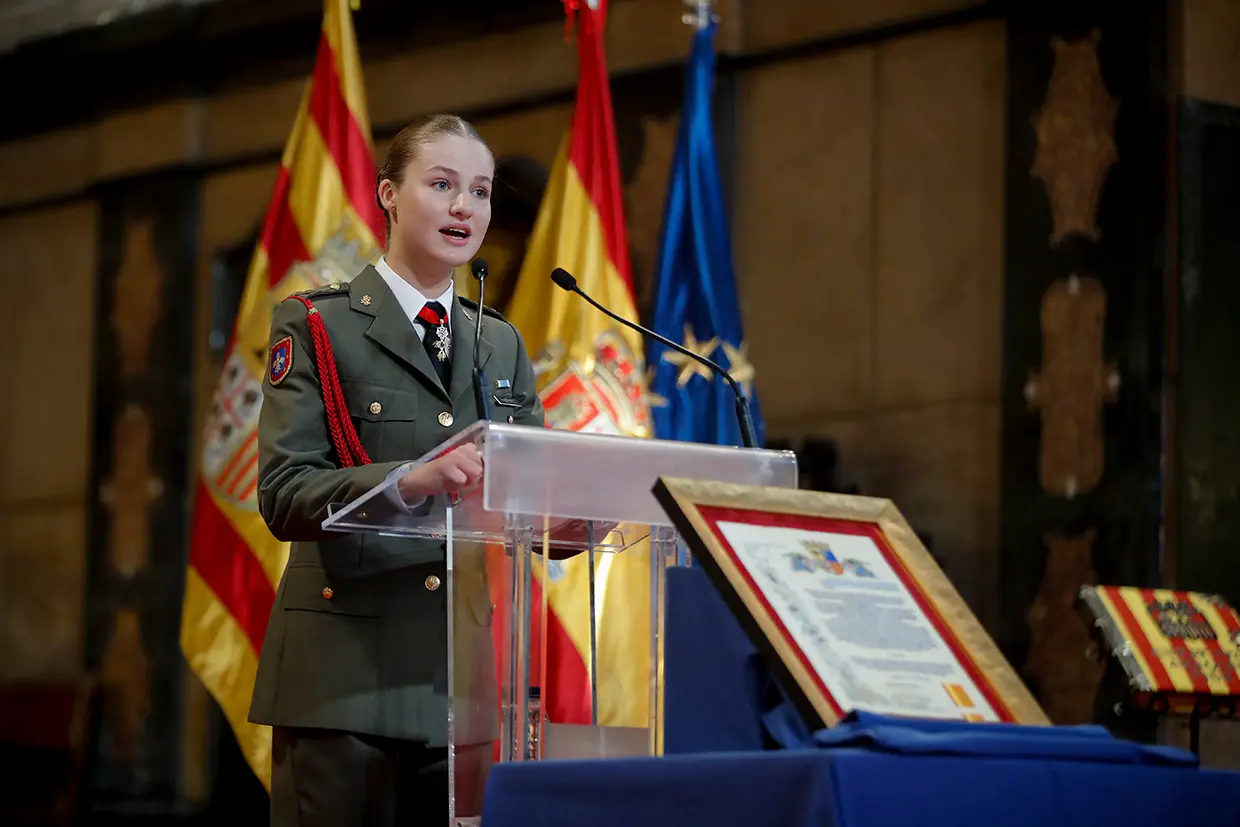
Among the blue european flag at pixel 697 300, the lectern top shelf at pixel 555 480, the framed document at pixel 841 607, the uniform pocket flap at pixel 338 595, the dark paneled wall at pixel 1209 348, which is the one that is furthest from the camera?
the blue european flag at pixel 697 300

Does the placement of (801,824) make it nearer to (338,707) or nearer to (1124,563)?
(338,707)

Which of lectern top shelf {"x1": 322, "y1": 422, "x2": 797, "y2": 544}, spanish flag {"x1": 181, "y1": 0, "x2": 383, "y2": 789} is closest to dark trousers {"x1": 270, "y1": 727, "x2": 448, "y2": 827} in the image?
lectern top shelf {"x1": 322, "y1": 422, "x2": 797, "y2": 544}

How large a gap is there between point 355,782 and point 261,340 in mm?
2563

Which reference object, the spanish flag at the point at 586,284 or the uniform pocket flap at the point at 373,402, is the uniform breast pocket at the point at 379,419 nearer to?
the uniform pocket flap at the point at 373,402

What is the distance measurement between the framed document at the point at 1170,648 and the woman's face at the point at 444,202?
63.7 inches

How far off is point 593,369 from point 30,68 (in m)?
3.52

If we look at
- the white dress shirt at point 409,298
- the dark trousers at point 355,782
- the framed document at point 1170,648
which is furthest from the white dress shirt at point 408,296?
A: the framed document at point 1170,648

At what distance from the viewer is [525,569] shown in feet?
6.47

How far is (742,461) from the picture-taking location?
205 centimetres

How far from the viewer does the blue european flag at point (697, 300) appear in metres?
4.61

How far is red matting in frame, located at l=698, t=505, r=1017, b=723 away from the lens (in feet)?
5.04

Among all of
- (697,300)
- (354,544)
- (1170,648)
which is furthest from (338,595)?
(697,300)

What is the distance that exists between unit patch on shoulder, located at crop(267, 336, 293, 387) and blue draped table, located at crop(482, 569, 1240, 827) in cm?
83

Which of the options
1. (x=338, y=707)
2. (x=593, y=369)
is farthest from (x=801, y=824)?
(x=593, y=369)
